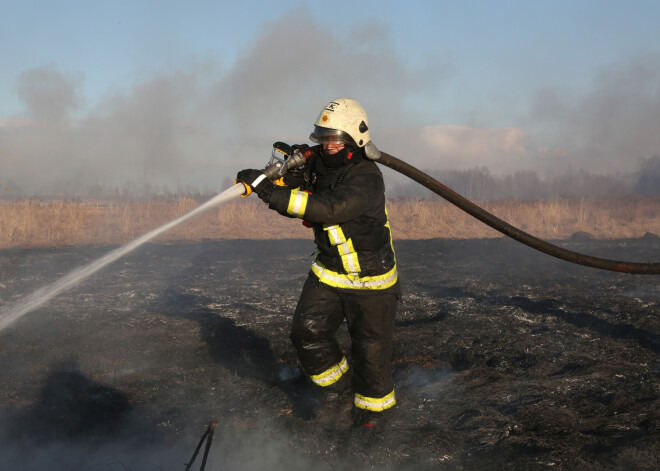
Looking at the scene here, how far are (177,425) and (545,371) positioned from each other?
3.13 metres

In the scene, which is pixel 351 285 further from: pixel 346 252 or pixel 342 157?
pixel 342 157

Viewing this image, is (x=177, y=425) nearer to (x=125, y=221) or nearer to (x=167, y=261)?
(x=167, y=261)

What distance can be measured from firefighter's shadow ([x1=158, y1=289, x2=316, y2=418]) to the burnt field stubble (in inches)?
0.9

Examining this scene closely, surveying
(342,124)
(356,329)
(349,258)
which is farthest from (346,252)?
(342,124)

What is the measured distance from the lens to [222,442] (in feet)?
11.4

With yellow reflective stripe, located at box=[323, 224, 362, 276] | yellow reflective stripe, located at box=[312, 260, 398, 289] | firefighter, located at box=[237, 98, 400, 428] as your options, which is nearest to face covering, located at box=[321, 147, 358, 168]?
firefighter, located at box=[237, 98, 400, 428]

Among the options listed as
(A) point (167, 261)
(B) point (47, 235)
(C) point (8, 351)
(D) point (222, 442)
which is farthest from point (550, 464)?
(B) point (47, 235)

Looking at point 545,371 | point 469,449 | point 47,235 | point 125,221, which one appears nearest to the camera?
point 469,449

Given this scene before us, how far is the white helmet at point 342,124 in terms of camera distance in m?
A: 3.65

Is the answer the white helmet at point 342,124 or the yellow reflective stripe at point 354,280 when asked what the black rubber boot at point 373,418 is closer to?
the yellow reflective stripe at point 354,280

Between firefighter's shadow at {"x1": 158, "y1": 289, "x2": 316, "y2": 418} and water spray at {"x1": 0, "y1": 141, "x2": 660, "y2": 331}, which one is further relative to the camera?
firefighter's shadow at {"x1": 158, "y1": 289, "x2": 316, "y2": 418}

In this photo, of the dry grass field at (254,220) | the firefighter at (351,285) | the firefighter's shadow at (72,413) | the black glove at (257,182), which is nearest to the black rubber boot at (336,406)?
the firefighter at (351,285)

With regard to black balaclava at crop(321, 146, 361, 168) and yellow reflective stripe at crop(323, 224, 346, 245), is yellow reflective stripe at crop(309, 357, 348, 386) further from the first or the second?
black balaclava at crop(321, 146, 361, 168)

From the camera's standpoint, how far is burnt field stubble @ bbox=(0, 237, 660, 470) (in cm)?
334
